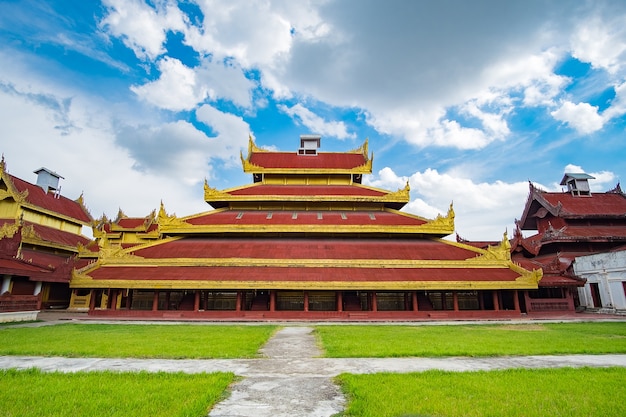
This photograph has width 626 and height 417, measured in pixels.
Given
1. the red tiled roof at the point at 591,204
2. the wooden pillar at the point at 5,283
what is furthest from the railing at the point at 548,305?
the wooden pillar at the point at 5,283

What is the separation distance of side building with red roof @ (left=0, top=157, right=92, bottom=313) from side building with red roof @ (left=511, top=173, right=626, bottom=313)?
107 ft

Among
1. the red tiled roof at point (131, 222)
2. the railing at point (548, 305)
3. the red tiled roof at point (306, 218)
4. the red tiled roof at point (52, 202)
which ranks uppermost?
the red tiled roof at point (52, 202)

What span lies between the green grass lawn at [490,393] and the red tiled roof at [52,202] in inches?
1379

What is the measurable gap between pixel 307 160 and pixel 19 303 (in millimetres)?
24726

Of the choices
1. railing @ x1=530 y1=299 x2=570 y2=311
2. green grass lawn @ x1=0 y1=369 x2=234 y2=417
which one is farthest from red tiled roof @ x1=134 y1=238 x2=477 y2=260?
green grass lawn @ x1=0 y1=369 x2=234 y2=417

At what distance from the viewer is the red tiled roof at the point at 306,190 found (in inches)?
1189

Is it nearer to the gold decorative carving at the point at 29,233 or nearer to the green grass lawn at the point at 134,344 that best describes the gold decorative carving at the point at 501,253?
the green grass lawn at the point at 134,344

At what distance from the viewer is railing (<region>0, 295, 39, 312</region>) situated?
1794cm

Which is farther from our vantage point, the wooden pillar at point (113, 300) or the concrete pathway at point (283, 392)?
the wooden pillar at point (113, 300)

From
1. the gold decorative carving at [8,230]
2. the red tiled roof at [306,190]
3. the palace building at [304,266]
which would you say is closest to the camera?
the palace building at [304,266]

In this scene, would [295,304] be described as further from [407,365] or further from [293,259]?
[407,365]

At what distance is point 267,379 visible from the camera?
277 inches

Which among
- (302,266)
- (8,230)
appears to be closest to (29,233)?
(8,230)

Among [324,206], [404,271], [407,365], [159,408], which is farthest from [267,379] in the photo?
[324,206]
